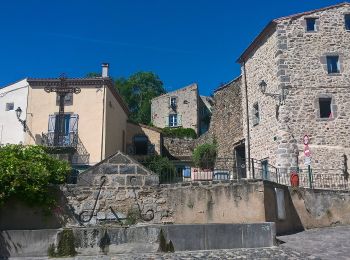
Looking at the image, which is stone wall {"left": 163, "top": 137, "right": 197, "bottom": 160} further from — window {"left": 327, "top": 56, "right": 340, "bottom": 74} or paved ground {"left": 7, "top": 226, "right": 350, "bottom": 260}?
paved ground {"left": 7, "top": 226, "right": 350, "bottom": 260}

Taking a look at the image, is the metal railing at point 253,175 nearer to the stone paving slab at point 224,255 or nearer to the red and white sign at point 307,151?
the red and white sign at point 307,151

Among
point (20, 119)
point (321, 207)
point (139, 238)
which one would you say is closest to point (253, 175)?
point (321, 207)

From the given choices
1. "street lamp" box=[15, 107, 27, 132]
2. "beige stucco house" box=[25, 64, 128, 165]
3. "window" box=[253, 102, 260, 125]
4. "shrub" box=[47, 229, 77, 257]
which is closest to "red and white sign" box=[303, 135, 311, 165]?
"window" box=[253, 102, 260, 125]

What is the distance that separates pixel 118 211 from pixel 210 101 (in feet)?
131

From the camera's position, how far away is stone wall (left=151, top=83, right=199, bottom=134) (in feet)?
149

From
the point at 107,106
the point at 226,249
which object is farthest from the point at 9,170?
the point at 107,106

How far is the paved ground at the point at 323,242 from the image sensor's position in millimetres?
9453

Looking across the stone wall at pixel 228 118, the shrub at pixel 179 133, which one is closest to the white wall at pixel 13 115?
the shrub at pixel 179 133

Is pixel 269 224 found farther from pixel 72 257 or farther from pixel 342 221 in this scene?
pixel 342 221

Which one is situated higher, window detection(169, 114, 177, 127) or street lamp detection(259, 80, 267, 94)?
window detection(169, 114, 177, 127)

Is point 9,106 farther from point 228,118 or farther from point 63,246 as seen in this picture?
point 63,246

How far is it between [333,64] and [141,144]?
17.3 m

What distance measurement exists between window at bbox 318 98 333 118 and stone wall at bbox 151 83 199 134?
2451 centimetres

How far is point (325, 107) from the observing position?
21.2 meters
